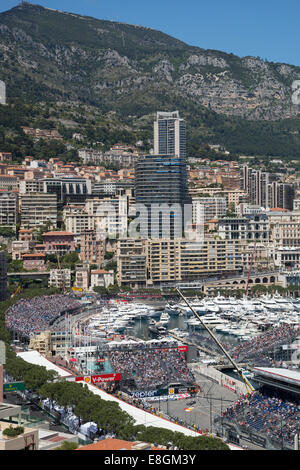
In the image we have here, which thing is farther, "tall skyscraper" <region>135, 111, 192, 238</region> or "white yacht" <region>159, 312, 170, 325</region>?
"tall skyscraper" <region>135, 111, 192, 238</region>

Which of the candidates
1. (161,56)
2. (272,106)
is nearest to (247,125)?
(272,106)

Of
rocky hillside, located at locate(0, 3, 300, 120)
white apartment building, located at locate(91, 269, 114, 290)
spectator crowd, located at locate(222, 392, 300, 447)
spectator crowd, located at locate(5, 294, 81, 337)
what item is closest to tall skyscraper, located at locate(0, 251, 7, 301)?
spectator crowd, located at locate(5, 294, 81, 337)

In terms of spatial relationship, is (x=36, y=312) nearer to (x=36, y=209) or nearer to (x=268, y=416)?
(x=268, y=416)

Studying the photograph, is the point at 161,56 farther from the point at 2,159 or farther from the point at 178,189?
the point at 178,189

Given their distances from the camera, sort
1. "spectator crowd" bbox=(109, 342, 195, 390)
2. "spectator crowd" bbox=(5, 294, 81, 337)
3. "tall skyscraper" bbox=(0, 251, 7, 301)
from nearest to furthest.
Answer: "spectator crowd" bbox=(109, 342, 195, 390)
"spectator crowd" bbox=(5, 294, 81, 337)
"tall skyscraper" bbox=(0, 251, 7, 301)

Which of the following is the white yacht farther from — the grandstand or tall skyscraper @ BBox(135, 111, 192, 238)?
the grandstand
